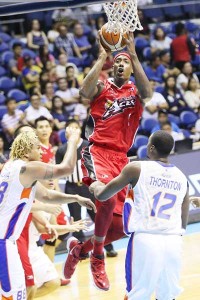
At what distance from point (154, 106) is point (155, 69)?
2477 millimetres

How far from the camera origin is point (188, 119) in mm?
16219

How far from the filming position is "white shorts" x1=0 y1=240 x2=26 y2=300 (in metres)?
7.59

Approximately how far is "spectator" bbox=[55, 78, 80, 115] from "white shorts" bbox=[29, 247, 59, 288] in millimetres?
6619

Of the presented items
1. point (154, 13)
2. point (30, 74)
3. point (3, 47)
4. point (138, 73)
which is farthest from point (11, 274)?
point (154, 13)

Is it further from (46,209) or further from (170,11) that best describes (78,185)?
(170,11)

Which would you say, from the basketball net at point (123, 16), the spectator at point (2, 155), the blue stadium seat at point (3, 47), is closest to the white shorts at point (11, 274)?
the basketball net at point (123, 16)

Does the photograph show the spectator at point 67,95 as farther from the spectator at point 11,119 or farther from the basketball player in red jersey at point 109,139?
the basketball player in red jersey at point 109,139

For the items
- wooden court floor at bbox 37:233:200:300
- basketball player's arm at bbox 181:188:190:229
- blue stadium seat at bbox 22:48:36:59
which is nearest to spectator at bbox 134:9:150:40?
blue stadium seat at bbox 22:48:36:59

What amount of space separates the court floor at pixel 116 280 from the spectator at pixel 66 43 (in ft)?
22.0

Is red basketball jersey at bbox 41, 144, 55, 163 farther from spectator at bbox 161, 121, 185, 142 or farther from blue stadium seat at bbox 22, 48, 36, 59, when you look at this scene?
blue stadium seat at bbox 22, 48, 36, 59

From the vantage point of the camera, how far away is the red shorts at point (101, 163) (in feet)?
28.2

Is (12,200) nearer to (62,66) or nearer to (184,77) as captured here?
(62,66)

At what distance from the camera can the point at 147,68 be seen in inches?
718

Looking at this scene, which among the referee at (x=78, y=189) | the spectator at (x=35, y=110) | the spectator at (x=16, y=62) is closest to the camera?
the referee at (x=78, y=189)
